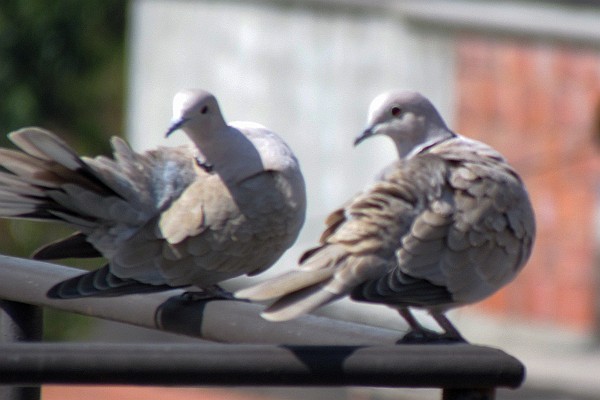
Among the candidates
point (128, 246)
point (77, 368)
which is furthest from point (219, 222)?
point (77, 368)

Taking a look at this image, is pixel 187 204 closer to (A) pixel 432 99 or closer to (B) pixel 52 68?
(A) pixel 432 99

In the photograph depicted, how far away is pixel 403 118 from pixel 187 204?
598 millimetres

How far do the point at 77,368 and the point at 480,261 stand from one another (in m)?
1.33

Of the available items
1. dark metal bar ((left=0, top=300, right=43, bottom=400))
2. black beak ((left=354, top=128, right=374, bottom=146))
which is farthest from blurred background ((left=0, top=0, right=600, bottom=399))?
dark metal bar ((left=0, top=300, right=43, bottom=400))

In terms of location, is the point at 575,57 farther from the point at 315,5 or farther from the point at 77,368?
the point at 77,368

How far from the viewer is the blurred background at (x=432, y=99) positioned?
9.20m

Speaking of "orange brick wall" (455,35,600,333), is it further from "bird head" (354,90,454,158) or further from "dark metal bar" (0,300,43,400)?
"dark metal bar" (0,300,43,400)

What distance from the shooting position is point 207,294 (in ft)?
10.7

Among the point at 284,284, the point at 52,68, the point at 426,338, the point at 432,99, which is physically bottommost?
the point at 426,338

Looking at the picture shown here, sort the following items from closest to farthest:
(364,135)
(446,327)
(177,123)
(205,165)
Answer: (446,327), (177,123), (364,135), (205,165)

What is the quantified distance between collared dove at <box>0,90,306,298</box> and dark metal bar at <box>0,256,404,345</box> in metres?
0.26

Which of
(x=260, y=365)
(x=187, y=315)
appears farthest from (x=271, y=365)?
(x=187, y=315)

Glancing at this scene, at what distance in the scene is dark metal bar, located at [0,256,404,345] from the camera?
99.7 inches

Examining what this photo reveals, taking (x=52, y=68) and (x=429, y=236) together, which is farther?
(x=52, y=68)
